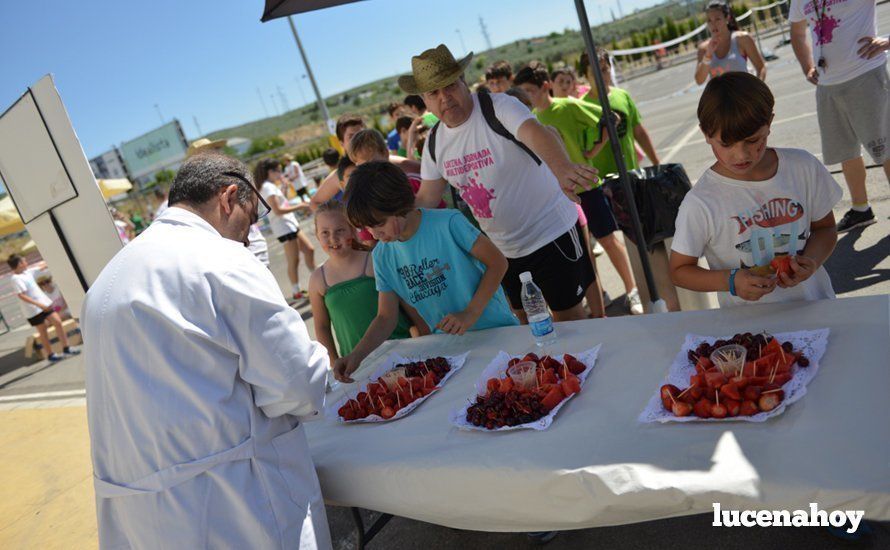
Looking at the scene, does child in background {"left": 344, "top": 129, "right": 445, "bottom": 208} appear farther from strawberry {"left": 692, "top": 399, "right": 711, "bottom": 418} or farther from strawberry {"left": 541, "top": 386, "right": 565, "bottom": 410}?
strawberry {"left": 692, "top": 399, "right": 711, "bottom": 418}

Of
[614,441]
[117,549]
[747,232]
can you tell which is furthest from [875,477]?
[117,549]

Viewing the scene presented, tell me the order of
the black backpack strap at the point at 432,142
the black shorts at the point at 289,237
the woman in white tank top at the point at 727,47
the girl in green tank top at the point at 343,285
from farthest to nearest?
the black shorts at the point at 289,237
the woman in white tank top at the point at 727,47
the black backpack strap at the point at 432,142
the girl in green tank top at the point at 343,285

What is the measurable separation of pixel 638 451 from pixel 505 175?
1.89 metres

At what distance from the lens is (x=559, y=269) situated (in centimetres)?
338

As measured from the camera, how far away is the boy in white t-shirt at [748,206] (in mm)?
2094

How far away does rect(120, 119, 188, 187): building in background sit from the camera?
33.2 metres

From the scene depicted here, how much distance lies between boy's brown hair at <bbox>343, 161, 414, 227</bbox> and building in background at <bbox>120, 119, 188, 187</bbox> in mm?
31288

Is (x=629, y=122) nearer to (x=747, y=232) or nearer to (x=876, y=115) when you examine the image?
(x=876, y=115)

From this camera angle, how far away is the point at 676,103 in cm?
1627

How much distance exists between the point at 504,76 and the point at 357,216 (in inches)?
139

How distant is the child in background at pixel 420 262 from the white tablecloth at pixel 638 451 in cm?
58

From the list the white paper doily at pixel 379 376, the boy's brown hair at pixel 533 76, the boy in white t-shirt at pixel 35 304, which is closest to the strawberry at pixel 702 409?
the white paper doily at pixel 379 376

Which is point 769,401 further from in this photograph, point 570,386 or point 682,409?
point 570,386

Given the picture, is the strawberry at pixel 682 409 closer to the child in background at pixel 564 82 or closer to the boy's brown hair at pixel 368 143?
the boy's brown hair at pixel 368 143
